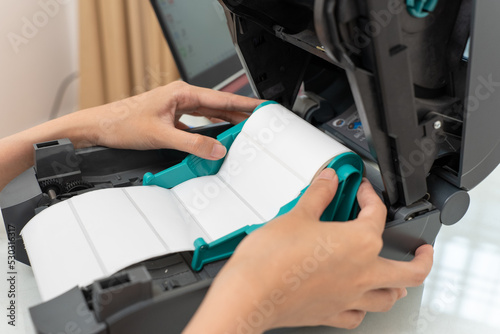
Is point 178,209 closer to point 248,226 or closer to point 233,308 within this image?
point 248,226

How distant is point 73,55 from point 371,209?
1354 millimetres

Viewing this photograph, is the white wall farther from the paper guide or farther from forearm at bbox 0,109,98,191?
the paper guide

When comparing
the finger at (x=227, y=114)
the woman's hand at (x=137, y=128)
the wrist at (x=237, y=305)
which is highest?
the woman's hand at (x=137, y=128)

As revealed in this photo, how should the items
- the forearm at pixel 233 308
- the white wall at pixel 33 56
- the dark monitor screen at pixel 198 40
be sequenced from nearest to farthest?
the forearm at pixel 233 308, the dark monitor screen at pixel 198 40, the white wall at pixel 33 56

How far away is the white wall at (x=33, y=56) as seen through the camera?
1480mm

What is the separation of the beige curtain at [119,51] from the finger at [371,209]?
1.11 metres

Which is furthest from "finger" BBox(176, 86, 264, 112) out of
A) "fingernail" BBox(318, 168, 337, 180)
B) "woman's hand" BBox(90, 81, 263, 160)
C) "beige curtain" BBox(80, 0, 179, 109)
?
"beige curtain" BBox(80, 0, 179, 109)

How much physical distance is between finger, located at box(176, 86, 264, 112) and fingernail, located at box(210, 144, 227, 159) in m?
0.14

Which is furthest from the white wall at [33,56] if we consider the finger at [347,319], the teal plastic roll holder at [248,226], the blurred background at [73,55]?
the finger at [347,319]

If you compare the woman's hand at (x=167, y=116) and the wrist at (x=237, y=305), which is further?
the woman's hand at (x=167, y=116)

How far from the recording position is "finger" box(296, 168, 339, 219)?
0.63 metres

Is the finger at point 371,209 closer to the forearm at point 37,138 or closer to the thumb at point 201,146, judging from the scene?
the thumb at point 201,146

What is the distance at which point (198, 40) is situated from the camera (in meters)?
1.35

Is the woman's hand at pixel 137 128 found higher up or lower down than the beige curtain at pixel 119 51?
lower down
